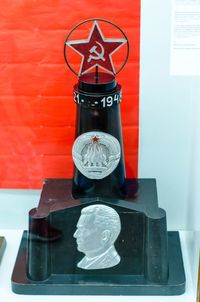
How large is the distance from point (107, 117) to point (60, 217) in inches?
7.6

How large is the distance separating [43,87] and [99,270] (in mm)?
343

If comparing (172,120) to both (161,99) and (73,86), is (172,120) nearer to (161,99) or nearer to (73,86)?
(161,99)

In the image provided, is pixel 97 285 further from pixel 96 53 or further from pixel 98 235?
pixel 96 53

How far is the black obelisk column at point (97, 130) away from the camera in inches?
41.3

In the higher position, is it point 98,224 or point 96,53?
point 96,53

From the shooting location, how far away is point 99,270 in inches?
45.1

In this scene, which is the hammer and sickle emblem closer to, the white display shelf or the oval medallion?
the oval medallion

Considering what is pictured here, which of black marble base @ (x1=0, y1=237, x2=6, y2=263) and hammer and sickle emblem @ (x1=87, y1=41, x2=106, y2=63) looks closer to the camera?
hammer and sickle emblem @ (x1=87, y1=41, x2=106, y2=63)

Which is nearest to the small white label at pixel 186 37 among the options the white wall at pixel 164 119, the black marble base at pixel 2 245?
the white wall at pixel 164 119

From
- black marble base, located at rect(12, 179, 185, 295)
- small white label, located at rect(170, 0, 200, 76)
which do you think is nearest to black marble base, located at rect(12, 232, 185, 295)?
black marble base, located at rect(12, 179, 185, 295)

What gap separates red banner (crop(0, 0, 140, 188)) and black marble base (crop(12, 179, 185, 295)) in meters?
0.11

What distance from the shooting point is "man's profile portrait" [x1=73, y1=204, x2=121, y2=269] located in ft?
3.62
